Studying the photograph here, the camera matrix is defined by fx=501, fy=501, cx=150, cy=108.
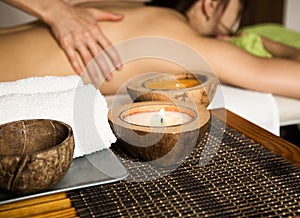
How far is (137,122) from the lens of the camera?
962mm

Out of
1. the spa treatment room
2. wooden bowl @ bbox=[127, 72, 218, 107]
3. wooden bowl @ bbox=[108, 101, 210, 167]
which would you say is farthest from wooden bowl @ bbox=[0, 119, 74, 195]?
wooden bowl @ bbox=[127, 72, 218, 107]

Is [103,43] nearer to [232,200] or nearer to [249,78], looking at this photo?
[249,78]

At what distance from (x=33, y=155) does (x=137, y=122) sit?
27 cm

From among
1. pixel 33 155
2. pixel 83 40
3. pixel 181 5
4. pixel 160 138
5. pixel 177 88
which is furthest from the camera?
pixel 181 5

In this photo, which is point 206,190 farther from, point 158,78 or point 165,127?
point 158,78

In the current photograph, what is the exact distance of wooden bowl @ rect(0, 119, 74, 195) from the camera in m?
0.74

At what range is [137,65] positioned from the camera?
1504mm

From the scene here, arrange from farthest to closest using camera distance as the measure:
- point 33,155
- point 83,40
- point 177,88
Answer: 1. point 83,40
2. point 177,88
3. point 33,155

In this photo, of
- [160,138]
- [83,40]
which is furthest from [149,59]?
[160,138]

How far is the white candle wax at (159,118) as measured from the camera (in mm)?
947

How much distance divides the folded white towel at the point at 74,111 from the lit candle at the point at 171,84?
0.78 ft

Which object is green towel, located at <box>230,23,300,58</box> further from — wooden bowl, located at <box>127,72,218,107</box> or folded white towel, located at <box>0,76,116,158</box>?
folded white towel, located at <box>0,76,116,158</box>

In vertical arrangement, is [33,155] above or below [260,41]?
above

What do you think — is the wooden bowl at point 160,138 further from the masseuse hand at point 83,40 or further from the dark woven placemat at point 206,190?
the masseuse hand at point 83,40
